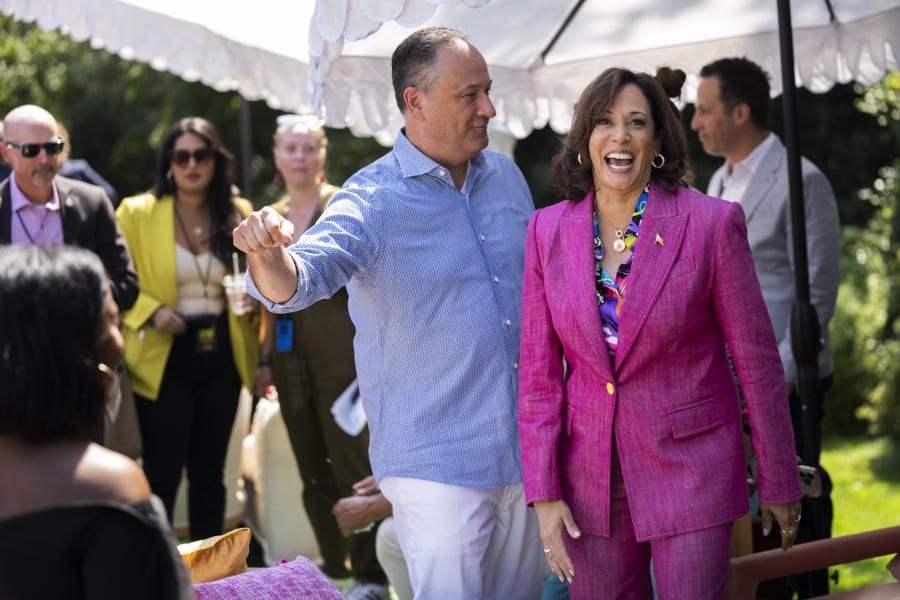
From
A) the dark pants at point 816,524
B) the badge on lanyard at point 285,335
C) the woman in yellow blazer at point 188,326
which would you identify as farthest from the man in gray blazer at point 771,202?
the woman in yellow blazer at point 188,326

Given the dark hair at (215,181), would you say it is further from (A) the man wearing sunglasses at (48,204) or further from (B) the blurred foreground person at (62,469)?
(B) the blurred foreground person at (62,469)

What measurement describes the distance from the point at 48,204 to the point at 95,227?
0.21m

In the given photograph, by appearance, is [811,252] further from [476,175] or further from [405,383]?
[405,383]

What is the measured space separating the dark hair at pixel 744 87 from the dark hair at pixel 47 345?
3562mm

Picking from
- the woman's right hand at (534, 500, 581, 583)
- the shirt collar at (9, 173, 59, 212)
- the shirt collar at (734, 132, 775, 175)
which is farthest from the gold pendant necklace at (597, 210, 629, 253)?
the shirt collar at (9, 173, 59, 212)

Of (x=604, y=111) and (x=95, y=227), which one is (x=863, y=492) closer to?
(x=95, y=227)

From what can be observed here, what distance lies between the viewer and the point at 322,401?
5609mm

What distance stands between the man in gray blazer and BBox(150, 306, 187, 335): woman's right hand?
255cm

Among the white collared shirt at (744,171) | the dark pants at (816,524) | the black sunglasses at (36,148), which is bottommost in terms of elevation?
the dark pants at (816,524)

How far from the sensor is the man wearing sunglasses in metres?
4.89

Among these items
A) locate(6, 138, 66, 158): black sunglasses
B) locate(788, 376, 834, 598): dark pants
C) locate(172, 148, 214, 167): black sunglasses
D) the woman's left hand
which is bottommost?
locate(788, 376, 834, 598): dark pants

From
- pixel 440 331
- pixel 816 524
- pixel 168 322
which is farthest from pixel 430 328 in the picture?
pixel 168 322

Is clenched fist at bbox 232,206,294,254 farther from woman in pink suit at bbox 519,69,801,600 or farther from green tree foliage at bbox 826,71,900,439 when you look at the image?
green tree foliage at bbox 826,71,900,439

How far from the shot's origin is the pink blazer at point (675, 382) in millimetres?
2900
